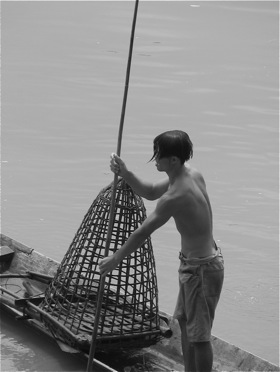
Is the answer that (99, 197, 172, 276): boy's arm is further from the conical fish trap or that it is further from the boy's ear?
the conical fish trap

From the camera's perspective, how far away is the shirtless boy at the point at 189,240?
163 inches

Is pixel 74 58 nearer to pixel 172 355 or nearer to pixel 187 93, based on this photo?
pixel 187 93

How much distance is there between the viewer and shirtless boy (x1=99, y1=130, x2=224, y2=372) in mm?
4137

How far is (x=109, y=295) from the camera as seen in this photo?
518cm

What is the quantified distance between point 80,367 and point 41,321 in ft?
1.08

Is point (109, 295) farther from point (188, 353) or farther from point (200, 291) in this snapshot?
point (200, 291)

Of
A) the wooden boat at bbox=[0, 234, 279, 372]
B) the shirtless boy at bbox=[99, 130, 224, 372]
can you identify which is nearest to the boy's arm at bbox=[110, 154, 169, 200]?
the shirtless boy at bbox=[99, 130, 224, 372]

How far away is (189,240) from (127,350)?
3.90 ft

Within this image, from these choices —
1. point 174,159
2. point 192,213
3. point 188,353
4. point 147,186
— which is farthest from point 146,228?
point 188,353

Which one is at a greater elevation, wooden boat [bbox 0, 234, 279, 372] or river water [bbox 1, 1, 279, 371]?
river water [bbox 1, 1, 279, 371]

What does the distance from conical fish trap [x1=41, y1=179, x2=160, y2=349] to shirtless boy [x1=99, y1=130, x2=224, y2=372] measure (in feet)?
2.08

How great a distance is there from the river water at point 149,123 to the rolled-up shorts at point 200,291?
1145mm

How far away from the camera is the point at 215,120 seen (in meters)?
10.2

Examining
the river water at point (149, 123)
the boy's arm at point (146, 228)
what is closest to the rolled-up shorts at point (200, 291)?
the boy's arm at point (146, 228)
